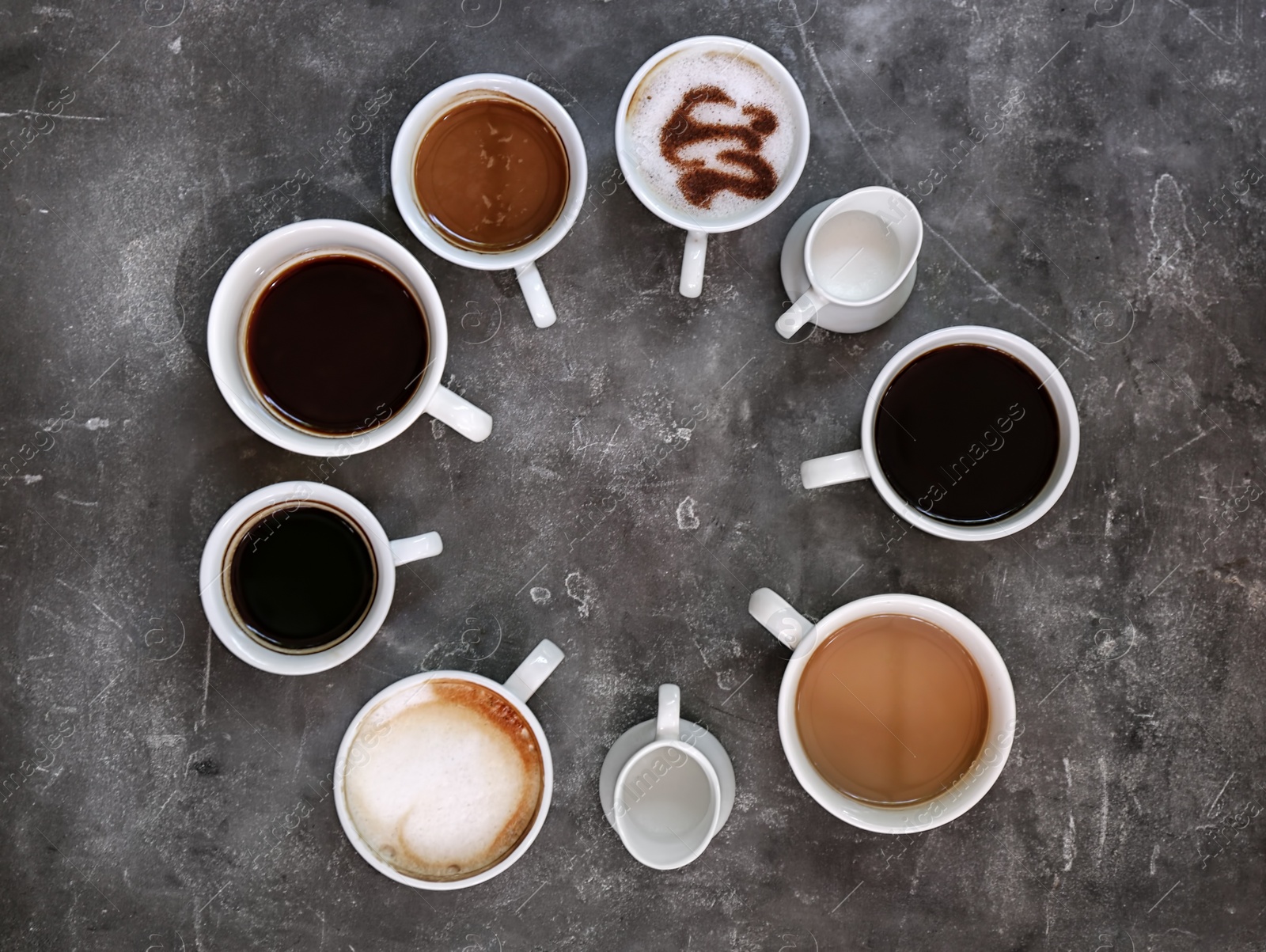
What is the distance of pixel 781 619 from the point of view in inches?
64.1

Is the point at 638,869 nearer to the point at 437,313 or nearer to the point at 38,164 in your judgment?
the point at 437,313

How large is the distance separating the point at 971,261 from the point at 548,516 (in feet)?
3.61

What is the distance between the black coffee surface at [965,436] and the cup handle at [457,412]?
80 centimetres

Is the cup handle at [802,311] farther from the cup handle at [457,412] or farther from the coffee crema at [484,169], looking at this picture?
the cup handle at [457,412]

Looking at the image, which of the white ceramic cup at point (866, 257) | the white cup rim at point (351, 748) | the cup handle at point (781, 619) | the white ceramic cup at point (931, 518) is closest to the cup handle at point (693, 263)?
the white ceramic cup at point (866, 257)

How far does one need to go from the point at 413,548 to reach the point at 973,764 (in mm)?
1204

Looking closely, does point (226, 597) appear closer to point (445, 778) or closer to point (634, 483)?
point (445, 778)

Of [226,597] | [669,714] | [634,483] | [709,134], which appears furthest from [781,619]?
[226,597]

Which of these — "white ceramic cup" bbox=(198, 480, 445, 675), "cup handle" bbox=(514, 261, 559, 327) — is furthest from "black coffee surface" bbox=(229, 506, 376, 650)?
"cup handle" bbox=(514, 261, 559, 327)

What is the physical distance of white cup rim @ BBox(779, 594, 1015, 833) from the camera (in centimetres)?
157

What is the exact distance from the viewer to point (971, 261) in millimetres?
1837

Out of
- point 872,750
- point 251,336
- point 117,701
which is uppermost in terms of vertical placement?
point 251,336

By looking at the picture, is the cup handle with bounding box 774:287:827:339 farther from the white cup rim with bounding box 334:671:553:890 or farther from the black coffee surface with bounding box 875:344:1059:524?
the white cup rim with bounding box 334:671:553:890

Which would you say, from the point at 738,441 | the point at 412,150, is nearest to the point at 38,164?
the point at 412,150
